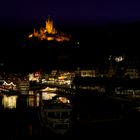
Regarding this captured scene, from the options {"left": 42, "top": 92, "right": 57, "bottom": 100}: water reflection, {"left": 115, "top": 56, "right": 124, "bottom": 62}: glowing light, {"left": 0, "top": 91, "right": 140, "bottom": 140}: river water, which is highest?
{"left": 115, "top": 56, "right": 124, "bottom": 62}: glowing light

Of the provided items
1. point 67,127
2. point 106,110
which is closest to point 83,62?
point 106,110

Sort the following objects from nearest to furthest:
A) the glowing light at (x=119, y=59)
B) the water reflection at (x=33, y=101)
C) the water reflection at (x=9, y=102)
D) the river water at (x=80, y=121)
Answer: the river water at (x=80, y=121), the water reflection at (x=9, y=102), the water reflection at (x=33, y=101), the glowing light at (x=119, y=59)

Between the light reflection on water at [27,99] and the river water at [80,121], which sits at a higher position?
the light reflection on water at [27,99]

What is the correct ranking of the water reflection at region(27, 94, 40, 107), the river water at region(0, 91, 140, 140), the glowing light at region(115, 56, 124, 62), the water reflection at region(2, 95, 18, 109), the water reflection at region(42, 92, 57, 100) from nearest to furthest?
the river water at region(0, 91, 140, 140), the water reflection at region(2, 95, 18, 109), the water reflection at region(27, 94, 40, 107), the water reflection at region(42, 92, 57, 100), the glowing light at region(115, 56, 124, 62)

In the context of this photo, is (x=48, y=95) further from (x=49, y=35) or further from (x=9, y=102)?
(x=49, y=35)

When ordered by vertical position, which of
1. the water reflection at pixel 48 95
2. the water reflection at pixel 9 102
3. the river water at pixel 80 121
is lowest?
the river water at pixel 80 121

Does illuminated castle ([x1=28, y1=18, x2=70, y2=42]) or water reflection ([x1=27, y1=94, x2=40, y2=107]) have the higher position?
illuminated castle ([x1=28, y1=18, x2=70, y2=42])

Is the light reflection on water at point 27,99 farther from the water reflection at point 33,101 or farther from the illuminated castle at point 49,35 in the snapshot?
the illuminated castle at point 49,35

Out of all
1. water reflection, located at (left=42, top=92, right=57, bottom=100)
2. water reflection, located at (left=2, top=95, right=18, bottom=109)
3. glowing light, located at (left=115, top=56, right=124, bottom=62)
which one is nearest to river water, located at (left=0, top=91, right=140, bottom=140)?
water reflection, located at (left=2, top=95, right=18, bottom=109)

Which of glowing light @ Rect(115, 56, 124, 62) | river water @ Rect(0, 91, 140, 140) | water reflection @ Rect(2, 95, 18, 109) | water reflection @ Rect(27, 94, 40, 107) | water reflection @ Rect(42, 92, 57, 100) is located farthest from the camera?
glowing light @ Rect(115, 56, 124, 62)

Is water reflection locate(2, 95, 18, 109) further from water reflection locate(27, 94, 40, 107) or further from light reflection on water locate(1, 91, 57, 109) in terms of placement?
water reflection locate(27, 94, 40, 107)

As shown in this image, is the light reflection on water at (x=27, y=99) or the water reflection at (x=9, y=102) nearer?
the water reflection at (x=9, y=102)

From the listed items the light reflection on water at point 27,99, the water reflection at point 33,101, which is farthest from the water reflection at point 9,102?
the water reflection at point 33,101

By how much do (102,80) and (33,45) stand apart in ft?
77.1
